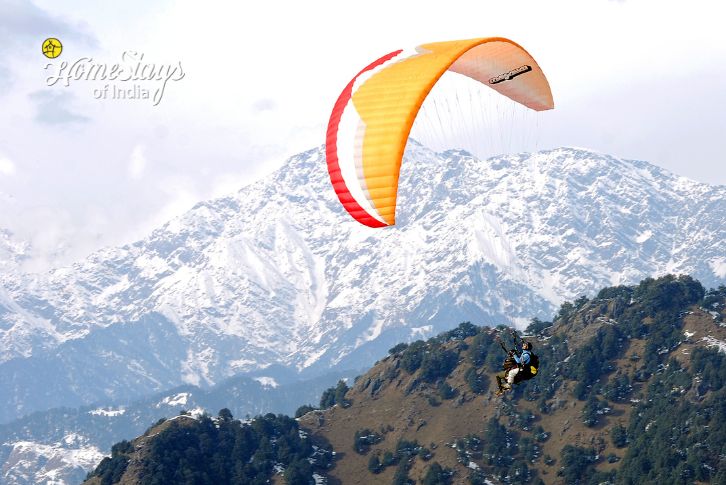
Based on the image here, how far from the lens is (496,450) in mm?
189500

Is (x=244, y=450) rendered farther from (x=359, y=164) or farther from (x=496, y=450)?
(x=359, y=164)

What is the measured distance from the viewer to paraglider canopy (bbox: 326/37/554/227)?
61.7 meters

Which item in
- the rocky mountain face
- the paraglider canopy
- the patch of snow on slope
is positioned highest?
the paraglider canopy

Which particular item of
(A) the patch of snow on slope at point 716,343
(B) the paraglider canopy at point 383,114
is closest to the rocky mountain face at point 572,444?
(A) the patch of snow on slope at point 716,343

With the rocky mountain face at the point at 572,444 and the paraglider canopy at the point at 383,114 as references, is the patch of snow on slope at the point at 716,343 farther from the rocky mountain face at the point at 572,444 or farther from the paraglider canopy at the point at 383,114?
the paraglider canopy at the point at 383,114

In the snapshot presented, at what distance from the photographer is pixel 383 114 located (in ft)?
206

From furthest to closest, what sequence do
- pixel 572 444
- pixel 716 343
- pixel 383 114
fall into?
pixel 716 343
pixel 572 444
pixel 383 114

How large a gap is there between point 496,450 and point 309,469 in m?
31.0

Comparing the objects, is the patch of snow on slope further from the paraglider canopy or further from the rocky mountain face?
the paraglider canopy

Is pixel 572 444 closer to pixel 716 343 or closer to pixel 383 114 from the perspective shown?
pixel 716 343

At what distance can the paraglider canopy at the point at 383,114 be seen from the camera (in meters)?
61.7

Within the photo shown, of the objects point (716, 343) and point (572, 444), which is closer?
point (572, 444)

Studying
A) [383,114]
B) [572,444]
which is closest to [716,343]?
[572,444]

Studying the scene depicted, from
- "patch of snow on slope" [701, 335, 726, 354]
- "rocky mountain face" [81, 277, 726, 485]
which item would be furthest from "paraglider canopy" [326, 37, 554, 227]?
"patch of snow on slope" [701, 335, 726, 354]
